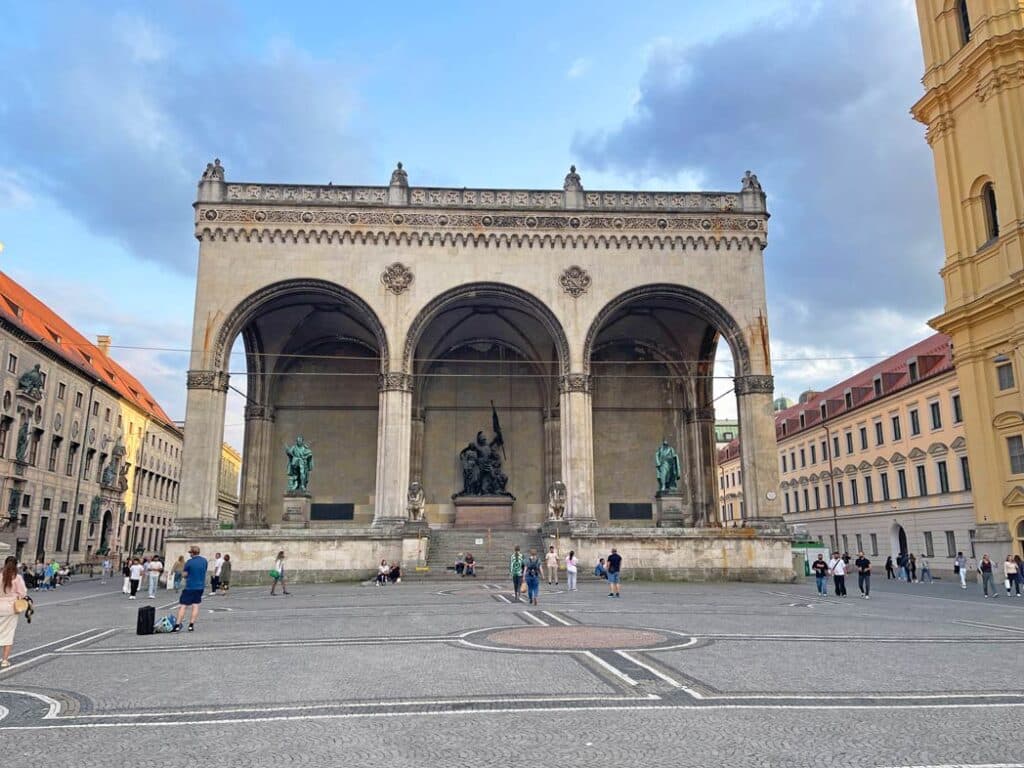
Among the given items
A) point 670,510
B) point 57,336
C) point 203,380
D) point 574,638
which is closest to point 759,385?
point 670,510

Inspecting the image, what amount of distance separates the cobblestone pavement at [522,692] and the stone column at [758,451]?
1417 cm

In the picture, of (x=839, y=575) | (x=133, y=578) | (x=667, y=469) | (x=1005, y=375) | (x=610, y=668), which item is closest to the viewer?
(x=610, y=668)

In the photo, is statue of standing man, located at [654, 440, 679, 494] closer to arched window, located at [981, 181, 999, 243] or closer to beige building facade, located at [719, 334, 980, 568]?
beige building facade, located at [719, 334, 980, 568]

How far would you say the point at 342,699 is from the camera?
24.2ft

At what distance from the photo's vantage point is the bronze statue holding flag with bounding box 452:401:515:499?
34.2m

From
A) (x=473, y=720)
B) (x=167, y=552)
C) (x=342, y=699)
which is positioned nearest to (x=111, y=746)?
(x=342, y=699)

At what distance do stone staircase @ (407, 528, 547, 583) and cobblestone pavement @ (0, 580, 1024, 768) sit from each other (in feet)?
44.3

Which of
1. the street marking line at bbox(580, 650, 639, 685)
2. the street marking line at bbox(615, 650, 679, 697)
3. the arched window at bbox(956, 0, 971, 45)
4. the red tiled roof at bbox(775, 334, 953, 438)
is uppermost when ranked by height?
the arched window at bbox(956, 0, 971, 45)

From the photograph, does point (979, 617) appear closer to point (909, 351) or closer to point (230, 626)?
point (230, 626)

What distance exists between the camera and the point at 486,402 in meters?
38.2

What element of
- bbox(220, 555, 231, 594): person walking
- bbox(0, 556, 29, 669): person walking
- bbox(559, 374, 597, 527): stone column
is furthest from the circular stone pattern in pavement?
bbox(559, 374, 597, 527): stone column

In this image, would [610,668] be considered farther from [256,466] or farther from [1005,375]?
[256,466]

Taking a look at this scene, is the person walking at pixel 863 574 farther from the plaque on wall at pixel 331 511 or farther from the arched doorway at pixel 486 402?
the plaque on wall at pixel 331 511

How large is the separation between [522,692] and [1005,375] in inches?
1120
